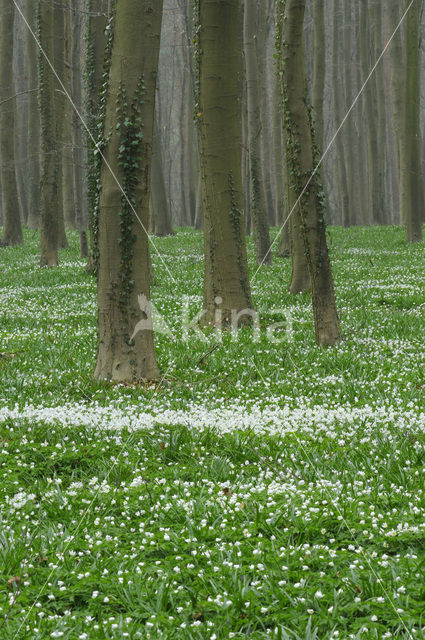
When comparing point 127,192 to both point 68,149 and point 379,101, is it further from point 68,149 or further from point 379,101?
point 379,101

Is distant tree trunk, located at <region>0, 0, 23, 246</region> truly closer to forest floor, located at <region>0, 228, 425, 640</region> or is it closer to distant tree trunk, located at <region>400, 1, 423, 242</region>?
distant tree trunk, located at <region>400, 1, 423, 242</region>

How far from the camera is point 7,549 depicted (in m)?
4.02

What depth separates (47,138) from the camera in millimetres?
17766

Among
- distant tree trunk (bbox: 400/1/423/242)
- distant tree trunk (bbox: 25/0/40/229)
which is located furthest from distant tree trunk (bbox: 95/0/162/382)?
distant tree trunk (bbox: 25/0/40/229)

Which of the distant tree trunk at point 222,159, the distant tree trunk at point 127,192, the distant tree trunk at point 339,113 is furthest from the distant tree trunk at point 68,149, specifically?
the distant tree trunk at point 127,192

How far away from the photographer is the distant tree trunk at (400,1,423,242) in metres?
20.8

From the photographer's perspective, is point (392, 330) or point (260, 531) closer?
point (260, 531)

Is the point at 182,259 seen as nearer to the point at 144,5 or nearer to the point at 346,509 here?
the point at 144,5

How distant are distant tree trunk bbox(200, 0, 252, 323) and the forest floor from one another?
0.83 metres

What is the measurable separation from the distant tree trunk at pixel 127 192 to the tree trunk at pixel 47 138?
35.1 ft

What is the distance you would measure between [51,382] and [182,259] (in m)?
11.9

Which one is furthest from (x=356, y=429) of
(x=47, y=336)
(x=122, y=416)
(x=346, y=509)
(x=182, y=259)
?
(x=182, y=259)

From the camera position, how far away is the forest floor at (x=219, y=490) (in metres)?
3.40

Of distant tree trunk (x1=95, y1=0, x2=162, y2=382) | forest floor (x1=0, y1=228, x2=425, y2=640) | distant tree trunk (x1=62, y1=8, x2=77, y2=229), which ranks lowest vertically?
forest floor (x1=0, y1=228, x2=425, y2=640)
